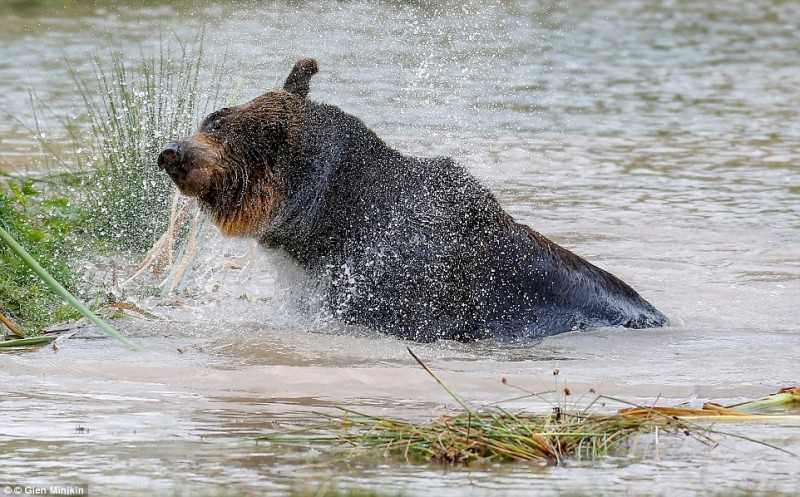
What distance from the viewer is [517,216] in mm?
12344

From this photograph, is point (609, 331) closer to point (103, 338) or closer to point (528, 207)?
point (103, 338)

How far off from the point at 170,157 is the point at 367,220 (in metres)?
1.23

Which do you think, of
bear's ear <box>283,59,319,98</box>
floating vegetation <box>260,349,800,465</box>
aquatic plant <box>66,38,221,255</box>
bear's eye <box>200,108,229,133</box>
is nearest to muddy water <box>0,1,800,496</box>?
floating vegetation <box>260,349,800,465</box>

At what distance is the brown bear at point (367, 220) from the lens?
7969 millimetres

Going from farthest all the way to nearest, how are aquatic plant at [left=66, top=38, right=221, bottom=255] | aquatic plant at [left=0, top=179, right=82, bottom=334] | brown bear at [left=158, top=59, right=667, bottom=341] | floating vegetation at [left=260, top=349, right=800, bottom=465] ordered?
aquatic plant at [left=66, top=38, right=221, bottom=255], aquatic plant at [left=0, top=179, right=82, bottom=334], brown bear at [left=158, top=59, right=667, bottom=341], floating vegetation at [left=260, top=349, right=800, bottom=465]

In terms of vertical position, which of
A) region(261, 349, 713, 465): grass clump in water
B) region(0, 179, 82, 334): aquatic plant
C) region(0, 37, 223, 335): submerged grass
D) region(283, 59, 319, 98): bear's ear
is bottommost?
region(261, 349, 713, 465): grass clump in water

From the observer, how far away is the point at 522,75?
20328 millimetres

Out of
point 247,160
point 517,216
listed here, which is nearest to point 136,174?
point 247,160

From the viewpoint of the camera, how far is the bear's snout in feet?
24.6

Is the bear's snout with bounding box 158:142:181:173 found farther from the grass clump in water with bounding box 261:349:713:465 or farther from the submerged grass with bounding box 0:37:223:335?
the grass clump in water with bounding box 261:349:713:465

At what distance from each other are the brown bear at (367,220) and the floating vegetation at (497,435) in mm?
2145

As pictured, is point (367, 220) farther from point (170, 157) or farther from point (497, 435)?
point (497, 435)

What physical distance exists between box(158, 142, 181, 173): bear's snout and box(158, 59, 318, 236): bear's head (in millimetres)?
176

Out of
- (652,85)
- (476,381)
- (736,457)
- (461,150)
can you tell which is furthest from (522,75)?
(736,457)
